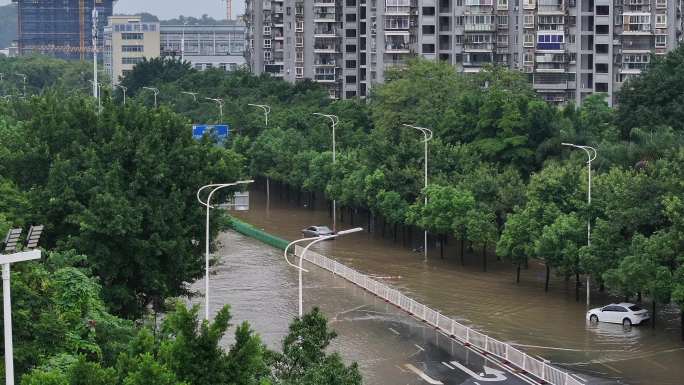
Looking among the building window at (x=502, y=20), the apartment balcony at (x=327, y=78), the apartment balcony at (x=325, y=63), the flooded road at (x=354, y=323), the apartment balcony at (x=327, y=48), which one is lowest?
the flooded road at (x=354, y=323)

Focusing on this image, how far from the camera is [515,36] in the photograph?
108812mm

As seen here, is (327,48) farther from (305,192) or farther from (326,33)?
(305,192)

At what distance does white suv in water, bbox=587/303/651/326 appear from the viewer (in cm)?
5212

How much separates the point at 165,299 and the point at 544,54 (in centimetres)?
6127

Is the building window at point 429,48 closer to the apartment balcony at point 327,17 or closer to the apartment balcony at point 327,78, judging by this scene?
the apartment balcony at point 327,17

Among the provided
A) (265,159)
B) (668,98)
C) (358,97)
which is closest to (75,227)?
(668,98)

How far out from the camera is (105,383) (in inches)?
1024

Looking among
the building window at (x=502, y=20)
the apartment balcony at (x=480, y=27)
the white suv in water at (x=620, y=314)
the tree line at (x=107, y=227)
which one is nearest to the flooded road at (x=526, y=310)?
the white suv in water at (x=620, y=314)

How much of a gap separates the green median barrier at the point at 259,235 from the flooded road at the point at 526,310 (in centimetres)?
141

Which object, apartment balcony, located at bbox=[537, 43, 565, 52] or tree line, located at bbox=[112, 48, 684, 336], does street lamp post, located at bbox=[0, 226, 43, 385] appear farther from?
apartment balcony, located at bbox=[537, 43, 565, 52]

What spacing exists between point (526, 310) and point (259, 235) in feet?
82.4

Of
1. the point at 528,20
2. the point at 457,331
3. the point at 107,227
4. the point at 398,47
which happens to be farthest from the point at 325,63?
the point at 107,227

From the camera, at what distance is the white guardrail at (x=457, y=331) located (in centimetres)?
4284


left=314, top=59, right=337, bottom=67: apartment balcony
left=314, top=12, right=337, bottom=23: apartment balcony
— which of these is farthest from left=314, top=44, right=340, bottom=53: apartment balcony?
left=314, top=12, right=337, bottom=23: apartment balcony
